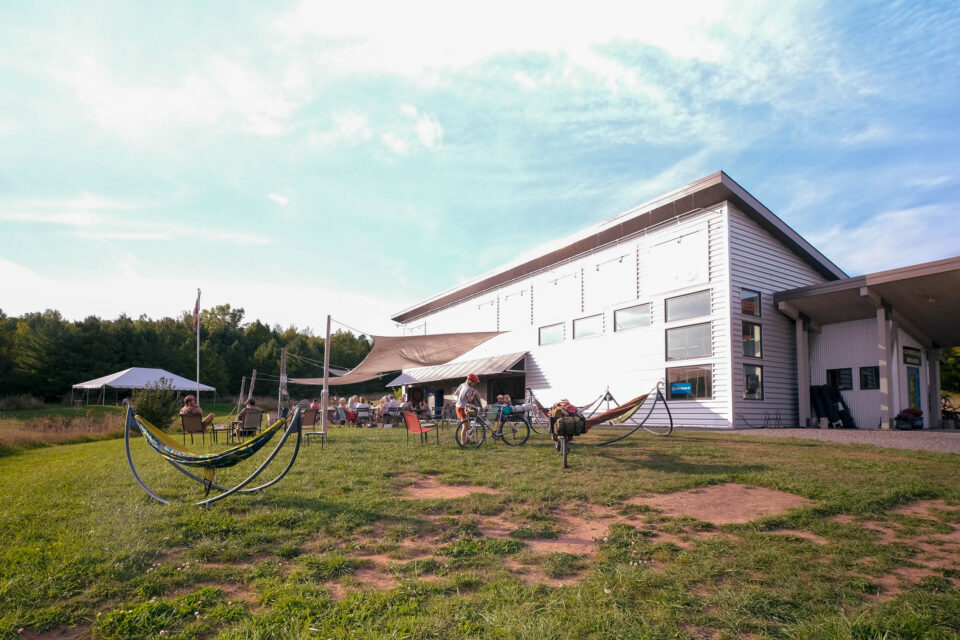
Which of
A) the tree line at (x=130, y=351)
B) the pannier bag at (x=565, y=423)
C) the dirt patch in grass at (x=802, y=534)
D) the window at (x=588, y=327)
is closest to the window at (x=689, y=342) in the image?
the window at (x=588, y=327)

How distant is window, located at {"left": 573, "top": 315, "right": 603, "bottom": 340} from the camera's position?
1622cm

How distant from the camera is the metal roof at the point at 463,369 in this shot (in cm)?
1906

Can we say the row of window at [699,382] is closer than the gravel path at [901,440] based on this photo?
No

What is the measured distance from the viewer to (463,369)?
72.5ft

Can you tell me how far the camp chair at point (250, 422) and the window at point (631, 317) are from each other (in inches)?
383

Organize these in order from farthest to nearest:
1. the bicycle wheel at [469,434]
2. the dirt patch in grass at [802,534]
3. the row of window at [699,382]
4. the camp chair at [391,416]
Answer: the camp chair at [391,416] < the row of window at [699,382] < the bicycle wheel at [469,434] < the dirt patch in grass at [802,534]

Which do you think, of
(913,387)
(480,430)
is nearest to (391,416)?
(480,430)

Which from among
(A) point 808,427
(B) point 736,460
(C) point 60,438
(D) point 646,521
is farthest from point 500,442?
(C) point 60,438

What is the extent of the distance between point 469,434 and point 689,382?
7150 millimetres

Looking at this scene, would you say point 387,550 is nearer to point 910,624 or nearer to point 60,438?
point 910,624

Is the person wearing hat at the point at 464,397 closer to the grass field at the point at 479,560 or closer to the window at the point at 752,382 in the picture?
the grass field at the point at 479,560

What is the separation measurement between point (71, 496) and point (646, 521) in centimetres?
484

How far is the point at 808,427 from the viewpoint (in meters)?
13.7

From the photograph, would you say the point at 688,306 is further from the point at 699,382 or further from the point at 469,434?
the point at 469,434
